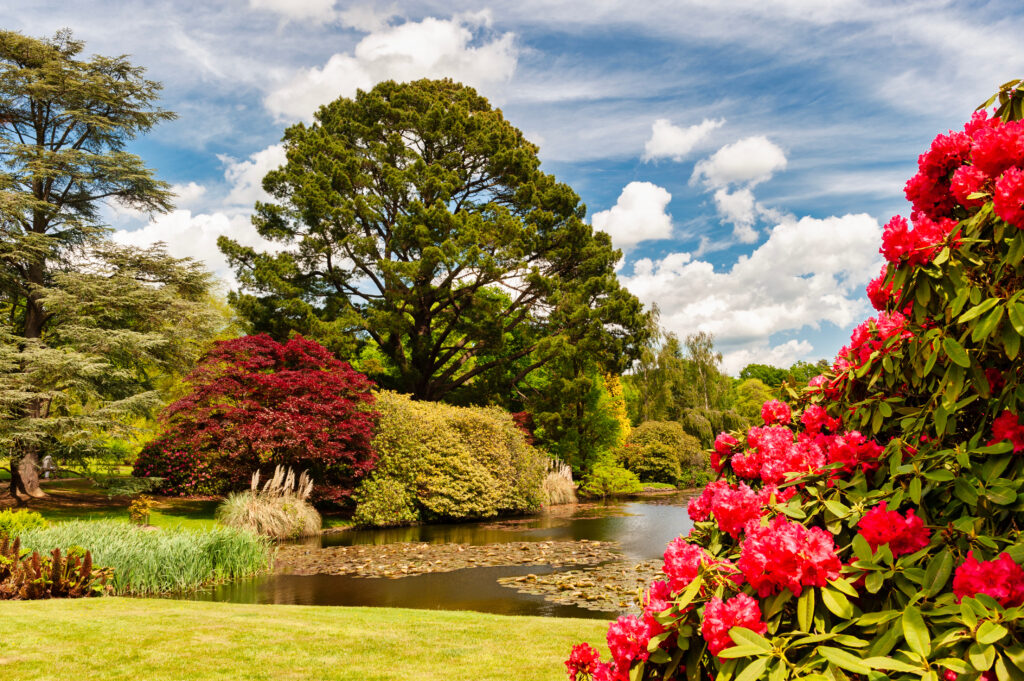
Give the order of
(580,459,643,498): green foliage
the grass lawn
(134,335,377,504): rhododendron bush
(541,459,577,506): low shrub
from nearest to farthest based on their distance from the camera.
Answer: the grass lawn
(134,335,377,504): rhododendron bush
(541,459,577,506): low shrub
(580,459,643,498): green foliage

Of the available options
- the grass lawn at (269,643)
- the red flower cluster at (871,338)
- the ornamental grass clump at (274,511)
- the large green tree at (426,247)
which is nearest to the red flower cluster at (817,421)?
the red flower cluster at (871,338)

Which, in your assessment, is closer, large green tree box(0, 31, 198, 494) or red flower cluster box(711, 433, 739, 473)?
red flower cluster box(711, 433, 739, 473)

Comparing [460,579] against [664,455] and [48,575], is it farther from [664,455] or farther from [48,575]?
[664,455]

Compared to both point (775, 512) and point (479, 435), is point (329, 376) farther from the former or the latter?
point (775, 512)

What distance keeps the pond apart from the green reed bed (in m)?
0.37

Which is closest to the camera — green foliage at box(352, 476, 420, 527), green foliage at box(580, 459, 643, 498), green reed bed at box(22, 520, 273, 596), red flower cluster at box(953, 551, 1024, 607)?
red flower cluster at box(953, 551, 1024, 607)

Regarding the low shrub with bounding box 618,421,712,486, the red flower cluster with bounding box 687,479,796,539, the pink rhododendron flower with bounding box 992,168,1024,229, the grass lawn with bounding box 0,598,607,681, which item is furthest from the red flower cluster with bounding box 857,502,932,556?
the low shrub with bounding box 618,421,712,486

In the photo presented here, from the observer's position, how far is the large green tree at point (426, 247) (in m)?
22.7

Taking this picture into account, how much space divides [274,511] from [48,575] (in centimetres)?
643

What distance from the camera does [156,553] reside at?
28.6ft

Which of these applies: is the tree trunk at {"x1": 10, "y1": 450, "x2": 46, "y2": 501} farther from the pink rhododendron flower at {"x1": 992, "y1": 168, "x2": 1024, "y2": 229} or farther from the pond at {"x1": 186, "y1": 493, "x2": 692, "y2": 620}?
the pink rhododendron flower at {"x1": 992, "y1": 168, "x2": 1024, "y2": 229}

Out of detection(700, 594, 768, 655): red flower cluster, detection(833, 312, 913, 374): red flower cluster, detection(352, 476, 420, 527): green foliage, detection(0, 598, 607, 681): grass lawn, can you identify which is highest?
detection(833, 312, 913, 374): red flower cluster

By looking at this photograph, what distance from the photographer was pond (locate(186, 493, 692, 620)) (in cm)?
826

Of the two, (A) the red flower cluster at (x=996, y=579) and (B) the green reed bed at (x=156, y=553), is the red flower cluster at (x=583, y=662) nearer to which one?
(A) the red flower cluster at (x=996, y=579)
